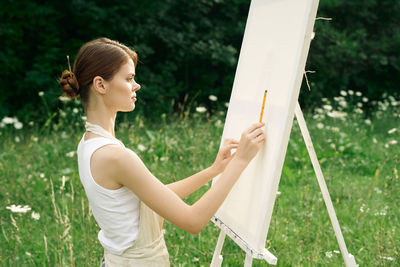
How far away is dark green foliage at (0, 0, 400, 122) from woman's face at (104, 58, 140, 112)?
17.0 feet

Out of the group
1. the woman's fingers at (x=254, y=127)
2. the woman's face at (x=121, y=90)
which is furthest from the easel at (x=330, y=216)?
the woman's face at (x=121, y=90)

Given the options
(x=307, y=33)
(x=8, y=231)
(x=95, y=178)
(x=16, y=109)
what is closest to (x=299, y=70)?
(x=307, y=33)

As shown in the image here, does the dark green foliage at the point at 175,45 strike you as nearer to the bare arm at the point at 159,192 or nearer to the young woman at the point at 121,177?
the young woman at the point at 121,177

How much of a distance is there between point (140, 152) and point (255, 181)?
2.49 metres

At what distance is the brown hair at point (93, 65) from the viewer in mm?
1443

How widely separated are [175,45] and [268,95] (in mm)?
6620

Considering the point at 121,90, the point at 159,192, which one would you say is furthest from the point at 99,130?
the point at 159,192

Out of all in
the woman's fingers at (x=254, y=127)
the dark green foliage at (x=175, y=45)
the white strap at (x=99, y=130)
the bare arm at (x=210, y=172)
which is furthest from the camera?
the dark green foliage at (x=175, y=45)

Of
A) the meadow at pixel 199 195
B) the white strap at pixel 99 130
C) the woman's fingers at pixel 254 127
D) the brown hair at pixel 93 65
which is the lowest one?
the meadow at pixel 199 195

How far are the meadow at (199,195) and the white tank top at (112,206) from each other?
382mm

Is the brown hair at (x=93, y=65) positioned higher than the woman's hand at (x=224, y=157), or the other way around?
the brown hair at (x=93, y=65)

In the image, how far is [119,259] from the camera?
1.51 meters

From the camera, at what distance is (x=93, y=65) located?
1442 mm

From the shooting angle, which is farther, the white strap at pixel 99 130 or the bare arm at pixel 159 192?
Answer: the white strap at pixel 99 130
